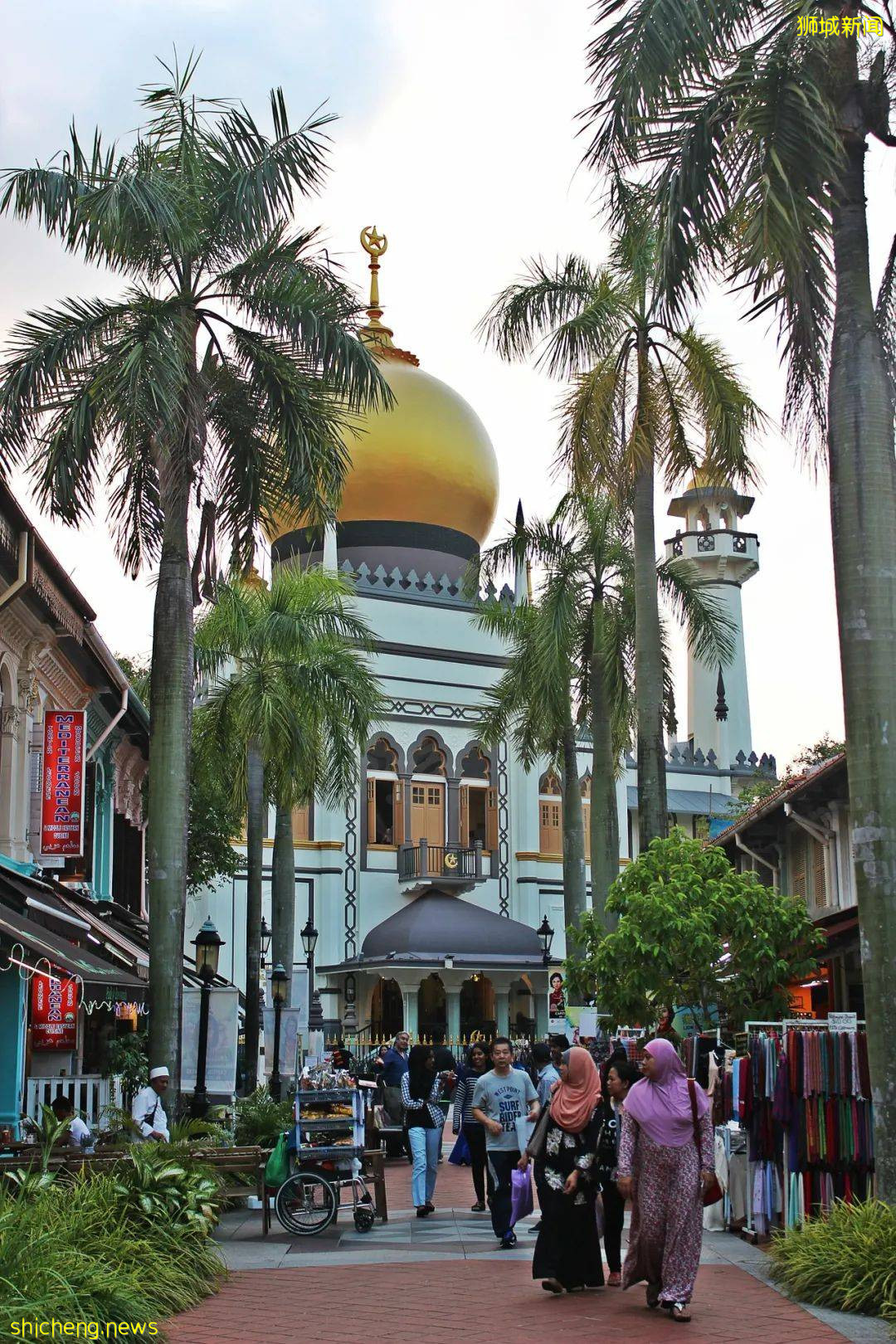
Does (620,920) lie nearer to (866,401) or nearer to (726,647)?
(726,647)

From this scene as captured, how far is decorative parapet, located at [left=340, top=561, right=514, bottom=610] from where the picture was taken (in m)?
42.2

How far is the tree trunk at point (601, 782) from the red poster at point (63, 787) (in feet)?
27.8

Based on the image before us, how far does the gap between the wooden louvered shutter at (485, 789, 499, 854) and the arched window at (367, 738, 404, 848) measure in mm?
2614

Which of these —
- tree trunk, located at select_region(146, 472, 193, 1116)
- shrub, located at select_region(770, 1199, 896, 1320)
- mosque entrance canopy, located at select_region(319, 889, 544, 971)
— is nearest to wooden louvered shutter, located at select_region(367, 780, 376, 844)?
mosque entrance canopy, located at select_region(319, 889, 544, 971)

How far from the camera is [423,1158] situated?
1489 cm

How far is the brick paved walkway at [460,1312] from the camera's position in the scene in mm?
9008

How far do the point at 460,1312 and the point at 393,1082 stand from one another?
11393mm

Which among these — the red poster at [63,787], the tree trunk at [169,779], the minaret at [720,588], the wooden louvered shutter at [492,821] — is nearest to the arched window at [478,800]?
the wooden louvered shutter at [492,821]

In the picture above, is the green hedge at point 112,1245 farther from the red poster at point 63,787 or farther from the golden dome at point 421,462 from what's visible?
the golden dome at point 421,462

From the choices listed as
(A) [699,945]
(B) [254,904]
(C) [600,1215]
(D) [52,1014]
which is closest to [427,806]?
(B) [254,904]

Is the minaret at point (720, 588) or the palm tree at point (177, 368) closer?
the palm tree at point (177, 368)

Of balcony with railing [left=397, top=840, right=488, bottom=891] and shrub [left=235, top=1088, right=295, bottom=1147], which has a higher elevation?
balcony with railing [left=397, top=840, right=488, bottom=891]

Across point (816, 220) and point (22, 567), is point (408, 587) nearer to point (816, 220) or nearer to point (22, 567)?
point (22, 567)

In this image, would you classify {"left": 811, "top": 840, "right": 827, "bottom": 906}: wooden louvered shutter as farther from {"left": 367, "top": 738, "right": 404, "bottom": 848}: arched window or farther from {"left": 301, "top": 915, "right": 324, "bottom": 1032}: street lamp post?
{"left": 367, "top": 738, "right": 404, "bottom": 848}: arched window
